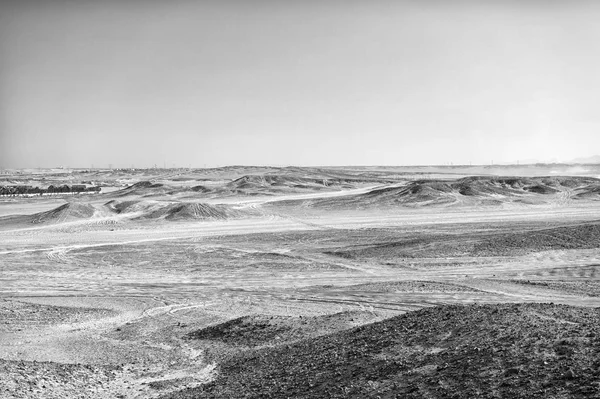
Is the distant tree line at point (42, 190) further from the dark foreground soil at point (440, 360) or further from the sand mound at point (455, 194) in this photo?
the dark foreground soil at point (440, 360)

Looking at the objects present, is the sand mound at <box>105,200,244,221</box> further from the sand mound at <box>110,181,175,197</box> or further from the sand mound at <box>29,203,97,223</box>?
the sand mound at <box>110,181,175,197</box>

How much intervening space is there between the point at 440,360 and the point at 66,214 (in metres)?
50.1

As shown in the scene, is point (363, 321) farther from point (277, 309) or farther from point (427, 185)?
point (427, 185)

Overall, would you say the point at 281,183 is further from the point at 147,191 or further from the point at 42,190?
the point at 42,190

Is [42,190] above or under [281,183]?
under

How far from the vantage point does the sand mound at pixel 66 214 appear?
53.1 meters

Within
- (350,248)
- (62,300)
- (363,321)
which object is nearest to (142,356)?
(363,321)

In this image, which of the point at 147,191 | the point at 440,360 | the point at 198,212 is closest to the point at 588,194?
the point at 198,212

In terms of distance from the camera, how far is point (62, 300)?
23266 mm

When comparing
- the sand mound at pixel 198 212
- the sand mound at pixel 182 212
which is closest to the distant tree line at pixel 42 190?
the sand mound at pixel 182 212

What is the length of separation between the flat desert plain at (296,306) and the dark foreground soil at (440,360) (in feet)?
0.16

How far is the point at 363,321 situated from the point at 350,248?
1701 centimetres

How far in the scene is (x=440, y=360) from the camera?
10938 millimetres

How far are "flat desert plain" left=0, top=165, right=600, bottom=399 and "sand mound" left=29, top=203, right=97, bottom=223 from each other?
29cm
